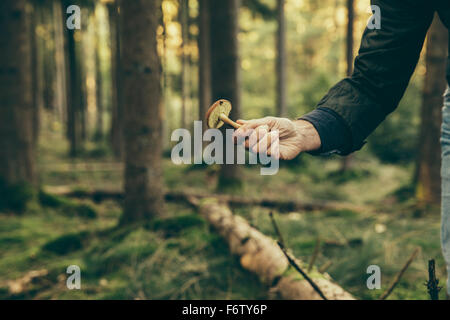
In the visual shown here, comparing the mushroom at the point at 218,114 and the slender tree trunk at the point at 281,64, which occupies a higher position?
the slender tree trunk at the point at 281,64

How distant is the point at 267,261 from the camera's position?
3.93 meters

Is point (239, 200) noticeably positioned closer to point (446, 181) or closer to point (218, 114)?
point (218, 114)

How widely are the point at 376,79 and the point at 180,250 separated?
365 cm

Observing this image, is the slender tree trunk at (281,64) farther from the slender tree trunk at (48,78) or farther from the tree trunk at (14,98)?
the slender tree trunk at (48,78)

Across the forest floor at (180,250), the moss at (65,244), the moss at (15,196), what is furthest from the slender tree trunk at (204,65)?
the moss at (65,244)

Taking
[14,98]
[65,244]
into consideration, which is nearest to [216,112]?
[65,244]

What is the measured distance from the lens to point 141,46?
5734 millimetres

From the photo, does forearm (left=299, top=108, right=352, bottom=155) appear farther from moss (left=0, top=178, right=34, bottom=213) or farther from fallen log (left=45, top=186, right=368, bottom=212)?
moss (left=0, top=178, right=34, bottom=213)

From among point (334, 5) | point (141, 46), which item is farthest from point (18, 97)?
point (334, 5)

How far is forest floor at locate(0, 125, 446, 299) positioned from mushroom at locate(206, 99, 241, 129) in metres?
2.55

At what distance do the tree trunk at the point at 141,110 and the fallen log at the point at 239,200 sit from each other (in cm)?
196

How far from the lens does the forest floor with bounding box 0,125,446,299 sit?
13.0 ft

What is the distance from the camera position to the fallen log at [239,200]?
7.91 m
